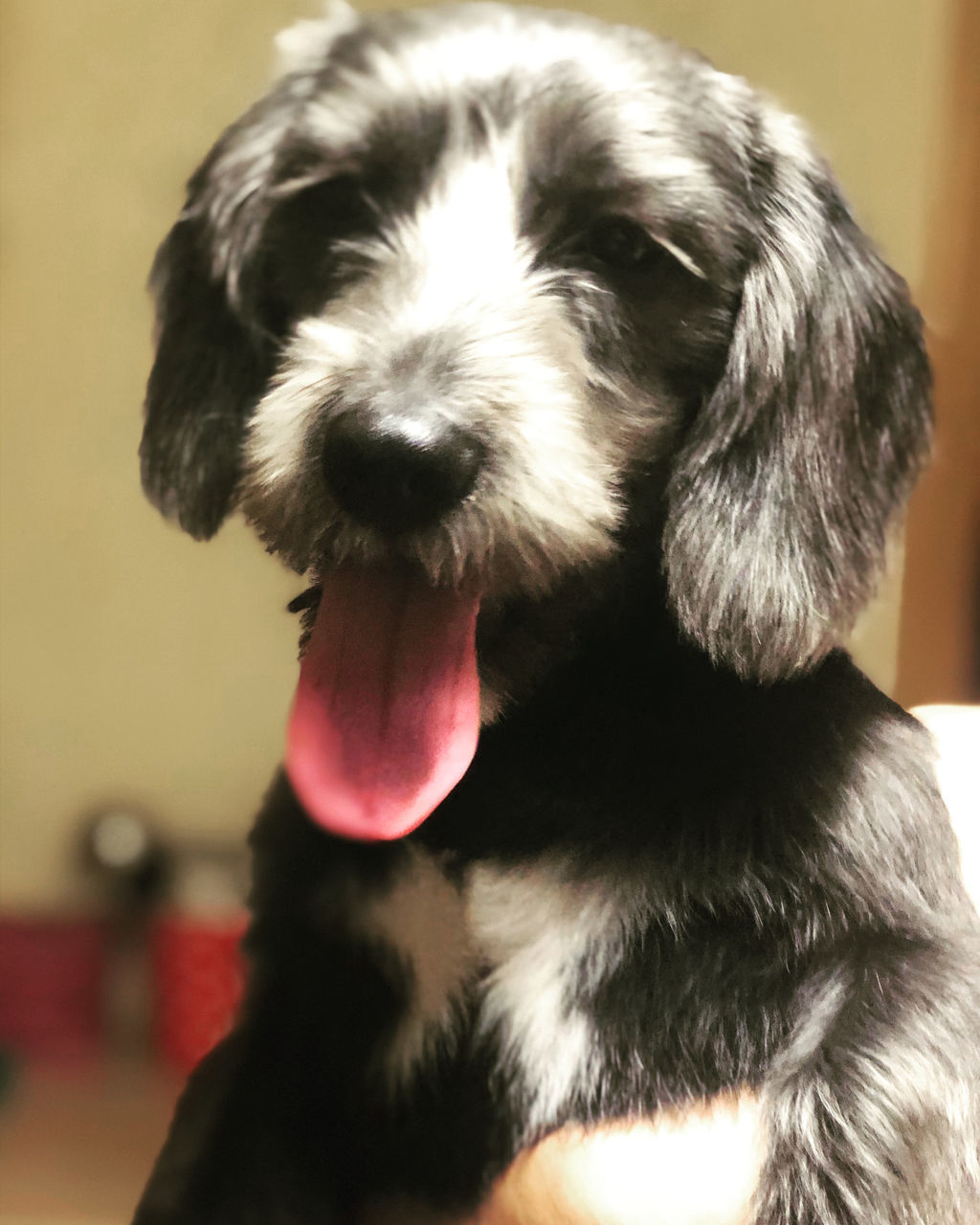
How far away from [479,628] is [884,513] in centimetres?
26

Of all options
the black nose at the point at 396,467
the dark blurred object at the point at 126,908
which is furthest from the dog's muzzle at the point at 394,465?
the dark blurred object at the point at 126,908

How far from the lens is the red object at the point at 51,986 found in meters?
0.71

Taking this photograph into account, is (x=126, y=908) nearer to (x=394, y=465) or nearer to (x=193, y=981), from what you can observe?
(x=193, y=981)

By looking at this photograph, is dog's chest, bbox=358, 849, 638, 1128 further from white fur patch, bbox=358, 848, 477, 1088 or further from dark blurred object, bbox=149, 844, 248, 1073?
dark blurred object, bbox=149, 844, 248, 1073

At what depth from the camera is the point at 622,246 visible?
2.04 feet

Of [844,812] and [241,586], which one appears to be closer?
[844,812]

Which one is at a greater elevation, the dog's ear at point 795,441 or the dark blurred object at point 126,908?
the dog's ear at point 795,441

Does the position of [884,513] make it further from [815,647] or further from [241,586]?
[241,586]

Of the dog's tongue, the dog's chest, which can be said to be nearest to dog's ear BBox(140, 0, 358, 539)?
the dog's tongue

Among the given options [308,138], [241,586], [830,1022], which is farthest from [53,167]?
[830,1022]

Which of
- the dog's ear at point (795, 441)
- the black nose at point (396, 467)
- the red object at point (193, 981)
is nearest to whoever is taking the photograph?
the black nose at point (396, 467)

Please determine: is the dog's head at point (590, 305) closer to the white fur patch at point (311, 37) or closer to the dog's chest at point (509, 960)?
the white fur patch at point (311, 37)

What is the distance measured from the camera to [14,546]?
70cm

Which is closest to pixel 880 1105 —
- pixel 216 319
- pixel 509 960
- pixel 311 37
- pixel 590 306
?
pixel 509 960
